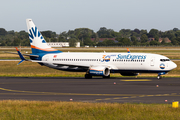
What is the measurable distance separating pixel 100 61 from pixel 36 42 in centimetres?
1280

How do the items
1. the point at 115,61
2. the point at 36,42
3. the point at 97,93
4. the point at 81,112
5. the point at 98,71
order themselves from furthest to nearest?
the point at 36,42
the point at 115,61
the point at 98,71
the point at 97,93
the point at 81,112

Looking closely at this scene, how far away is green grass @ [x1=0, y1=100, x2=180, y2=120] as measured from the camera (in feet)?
57.3

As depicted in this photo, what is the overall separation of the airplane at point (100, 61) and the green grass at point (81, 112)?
92.6 ft

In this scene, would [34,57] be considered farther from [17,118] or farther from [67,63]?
[17,118]

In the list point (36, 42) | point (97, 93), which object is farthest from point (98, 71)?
point (97, 93)

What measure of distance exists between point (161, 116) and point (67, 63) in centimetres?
3760

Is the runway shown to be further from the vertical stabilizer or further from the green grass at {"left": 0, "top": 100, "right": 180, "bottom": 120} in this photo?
the vertical stabilizer

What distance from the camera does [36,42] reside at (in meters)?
57.8

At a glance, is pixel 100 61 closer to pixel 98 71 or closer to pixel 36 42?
pixel 98 71

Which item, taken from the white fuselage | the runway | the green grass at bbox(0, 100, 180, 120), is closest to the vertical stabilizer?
the white fuselage

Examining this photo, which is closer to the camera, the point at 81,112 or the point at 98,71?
the point at 81,112

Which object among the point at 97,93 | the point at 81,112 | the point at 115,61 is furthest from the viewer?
the point at 115,61

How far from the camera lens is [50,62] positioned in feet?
182

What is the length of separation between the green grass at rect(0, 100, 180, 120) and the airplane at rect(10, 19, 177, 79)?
2821cm
